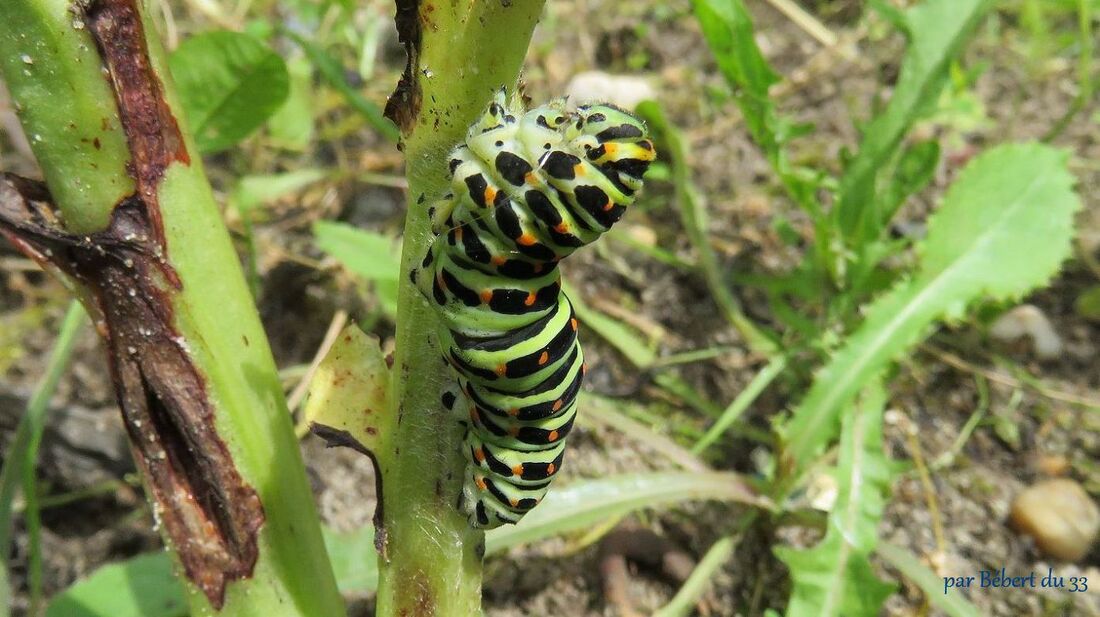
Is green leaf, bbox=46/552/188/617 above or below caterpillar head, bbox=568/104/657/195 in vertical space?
below

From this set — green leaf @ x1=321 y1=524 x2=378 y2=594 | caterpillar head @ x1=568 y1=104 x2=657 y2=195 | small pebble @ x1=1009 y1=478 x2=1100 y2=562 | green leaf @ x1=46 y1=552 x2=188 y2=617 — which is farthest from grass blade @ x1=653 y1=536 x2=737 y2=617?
caterpillar head @ x1=568 y1=104 x2=657 y2=195

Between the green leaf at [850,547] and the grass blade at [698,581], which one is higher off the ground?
the green leaf at [850,547]

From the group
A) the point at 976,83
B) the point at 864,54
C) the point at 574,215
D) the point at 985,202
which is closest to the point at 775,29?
the point at 864,54

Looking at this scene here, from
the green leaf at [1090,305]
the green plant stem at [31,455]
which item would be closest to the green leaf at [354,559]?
the green plant stem at [31,455]

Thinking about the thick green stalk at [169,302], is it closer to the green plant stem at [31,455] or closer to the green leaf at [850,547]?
the green plant stem at [31,455]

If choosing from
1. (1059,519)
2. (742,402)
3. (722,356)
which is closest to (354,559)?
(742,402)

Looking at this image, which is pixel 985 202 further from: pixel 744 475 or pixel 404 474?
pixel 404 474

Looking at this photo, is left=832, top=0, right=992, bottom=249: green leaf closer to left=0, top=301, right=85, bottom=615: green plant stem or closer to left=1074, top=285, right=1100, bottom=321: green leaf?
left=1074, top=285, right=1100, bottom=321: green leaf
